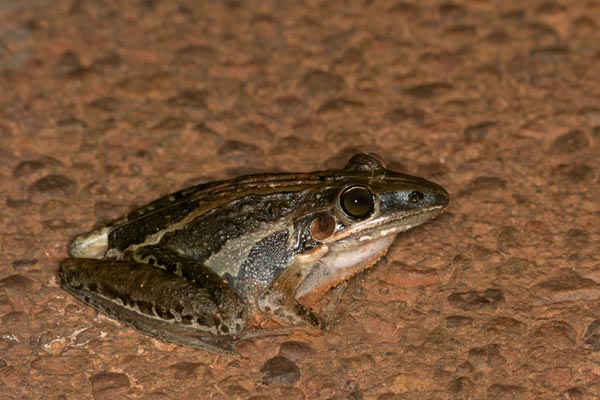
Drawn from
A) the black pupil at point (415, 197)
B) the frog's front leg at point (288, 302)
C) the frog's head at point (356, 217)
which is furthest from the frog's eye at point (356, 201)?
the frog's front leg at point (288, 302)

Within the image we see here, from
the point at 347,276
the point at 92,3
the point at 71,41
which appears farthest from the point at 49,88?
the point at 347,276

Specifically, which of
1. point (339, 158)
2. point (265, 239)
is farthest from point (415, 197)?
point (339, 158)

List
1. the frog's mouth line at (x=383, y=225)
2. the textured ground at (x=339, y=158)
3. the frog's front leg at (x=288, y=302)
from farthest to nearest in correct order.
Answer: the frog's mouth line at (x=383, y=225)
the frog's front leg at (x=288, y=302)
the textured ground at (x=339, y=158)

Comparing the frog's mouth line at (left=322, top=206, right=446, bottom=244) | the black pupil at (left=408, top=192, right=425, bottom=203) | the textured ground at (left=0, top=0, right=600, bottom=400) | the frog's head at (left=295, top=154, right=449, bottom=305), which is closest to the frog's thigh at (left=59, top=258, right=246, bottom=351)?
the textured ground at (left=0, top=0, right=600, bottom=400)

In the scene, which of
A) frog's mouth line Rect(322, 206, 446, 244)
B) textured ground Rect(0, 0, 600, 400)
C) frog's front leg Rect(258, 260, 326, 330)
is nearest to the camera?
textured ground Rect(0, 0, 600, 400)

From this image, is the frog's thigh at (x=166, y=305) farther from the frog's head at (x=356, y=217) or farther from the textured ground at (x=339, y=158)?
the frog's head at (x=356, y=217)

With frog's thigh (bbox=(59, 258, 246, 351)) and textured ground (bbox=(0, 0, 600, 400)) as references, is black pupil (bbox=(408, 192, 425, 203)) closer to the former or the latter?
textured ground (bbox=(0, 0, 600, 400))

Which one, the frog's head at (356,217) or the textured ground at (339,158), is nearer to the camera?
the textured ground at (339,158)

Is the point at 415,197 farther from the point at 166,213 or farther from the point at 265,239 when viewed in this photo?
→ the point at 166,213
